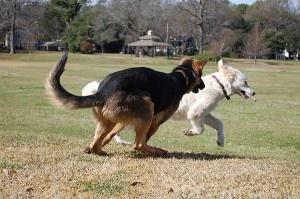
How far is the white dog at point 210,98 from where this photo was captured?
10.0 metres

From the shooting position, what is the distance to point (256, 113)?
19234 mm

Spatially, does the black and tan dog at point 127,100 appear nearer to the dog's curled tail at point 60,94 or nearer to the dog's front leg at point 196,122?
the dog's curled tail at point 60,94

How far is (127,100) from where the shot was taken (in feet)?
22.4

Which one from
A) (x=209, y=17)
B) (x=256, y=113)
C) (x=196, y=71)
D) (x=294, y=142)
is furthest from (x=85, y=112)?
(x=209, y=17)

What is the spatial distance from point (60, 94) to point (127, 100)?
0.83m

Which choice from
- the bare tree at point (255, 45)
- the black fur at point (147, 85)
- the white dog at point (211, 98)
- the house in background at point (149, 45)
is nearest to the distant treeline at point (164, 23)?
the bare tree at point (255, 45)

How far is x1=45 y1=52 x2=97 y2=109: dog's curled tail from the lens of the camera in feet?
21.8

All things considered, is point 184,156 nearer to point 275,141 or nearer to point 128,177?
point 128,177

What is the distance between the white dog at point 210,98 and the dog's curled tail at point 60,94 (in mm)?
2965

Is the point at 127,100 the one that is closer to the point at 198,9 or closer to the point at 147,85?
the point at 147,85

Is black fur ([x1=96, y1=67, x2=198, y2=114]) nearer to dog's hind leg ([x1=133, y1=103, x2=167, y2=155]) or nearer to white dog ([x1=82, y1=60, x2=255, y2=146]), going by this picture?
dog's hind leg ([x1=133, y1=103, x2=167, y2=155])

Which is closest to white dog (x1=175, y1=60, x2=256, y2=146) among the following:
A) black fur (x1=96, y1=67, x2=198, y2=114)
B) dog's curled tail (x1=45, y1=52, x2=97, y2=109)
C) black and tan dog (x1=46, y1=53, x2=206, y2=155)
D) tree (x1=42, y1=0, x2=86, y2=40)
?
black fur (x1=96, y1=67, x2=198, y2=114)

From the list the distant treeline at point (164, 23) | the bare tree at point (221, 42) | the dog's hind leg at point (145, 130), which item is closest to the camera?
the dog's hind leg at point (145, 130)

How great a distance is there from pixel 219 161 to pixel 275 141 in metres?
6.27
